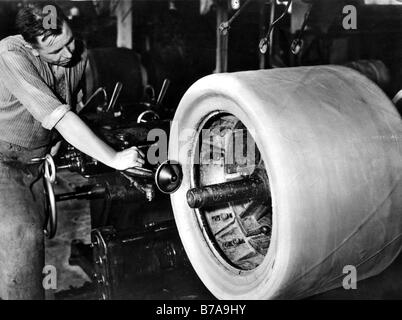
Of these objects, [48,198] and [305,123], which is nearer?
[305,123]

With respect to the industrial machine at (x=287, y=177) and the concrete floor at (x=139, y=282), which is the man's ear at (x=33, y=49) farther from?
the concrete floor at (x=139, y=282)

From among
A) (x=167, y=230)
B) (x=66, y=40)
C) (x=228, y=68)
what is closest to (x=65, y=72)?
(x=66, y=40)

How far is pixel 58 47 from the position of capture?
185cm

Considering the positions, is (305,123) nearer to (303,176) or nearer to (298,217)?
(303,176)

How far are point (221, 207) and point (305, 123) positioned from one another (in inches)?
25.0

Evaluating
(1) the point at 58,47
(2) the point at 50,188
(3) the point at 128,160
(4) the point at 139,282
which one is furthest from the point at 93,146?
(4) the point at 139,282

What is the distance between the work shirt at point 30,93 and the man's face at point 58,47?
0.22 feet

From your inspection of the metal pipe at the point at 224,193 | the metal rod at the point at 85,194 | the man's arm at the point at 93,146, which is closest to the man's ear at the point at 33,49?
the man's arm at the point at 93,146

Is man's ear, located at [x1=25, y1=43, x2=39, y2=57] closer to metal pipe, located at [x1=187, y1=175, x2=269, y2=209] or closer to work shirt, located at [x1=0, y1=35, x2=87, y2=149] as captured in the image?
work shirt, located at [x1=0, y1=35, x2=87, y2=149]

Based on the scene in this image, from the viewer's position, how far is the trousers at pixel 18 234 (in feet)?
6.44

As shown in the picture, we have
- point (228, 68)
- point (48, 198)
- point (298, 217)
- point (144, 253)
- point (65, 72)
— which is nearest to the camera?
point (298, 217)

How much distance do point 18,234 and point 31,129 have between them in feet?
1.44

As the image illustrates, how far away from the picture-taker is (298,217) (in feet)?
4.21

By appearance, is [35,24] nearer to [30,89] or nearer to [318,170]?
[30,89]
